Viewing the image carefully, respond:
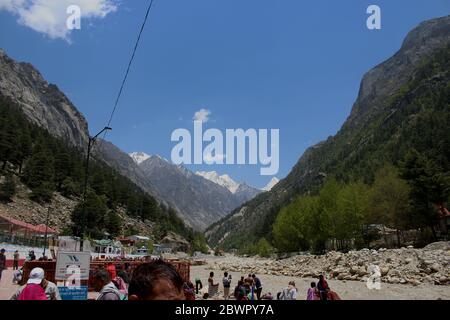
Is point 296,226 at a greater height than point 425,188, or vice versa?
point 425,188

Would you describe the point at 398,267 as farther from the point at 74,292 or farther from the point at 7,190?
the point at 7,190

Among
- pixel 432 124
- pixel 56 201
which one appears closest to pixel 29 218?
pixel 56 201

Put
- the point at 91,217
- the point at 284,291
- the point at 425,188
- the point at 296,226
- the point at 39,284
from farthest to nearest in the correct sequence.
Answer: the point at 91,217 < the point at 296,226 < the point at 425,188 < the point at 284,291 < the point at 39,284

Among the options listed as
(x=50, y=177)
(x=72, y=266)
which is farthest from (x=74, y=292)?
(x=50, y=177)

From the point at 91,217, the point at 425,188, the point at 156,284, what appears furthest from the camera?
the point at 91,217

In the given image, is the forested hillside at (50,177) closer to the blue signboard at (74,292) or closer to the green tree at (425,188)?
the green tree at (425,188)

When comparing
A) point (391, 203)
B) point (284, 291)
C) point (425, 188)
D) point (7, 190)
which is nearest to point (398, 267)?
point (425, 188)

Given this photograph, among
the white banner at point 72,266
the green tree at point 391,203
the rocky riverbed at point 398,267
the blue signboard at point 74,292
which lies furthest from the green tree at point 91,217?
the blue signboard at point 74,292

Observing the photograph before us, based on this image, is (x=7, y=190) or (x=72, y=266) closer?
(x=72, y=266)

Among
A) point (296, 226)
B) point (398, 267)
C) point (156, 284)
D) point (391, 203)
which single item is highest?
point (391, 203)

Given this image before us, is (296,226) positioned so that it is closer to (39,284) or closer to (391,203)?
(391,203)

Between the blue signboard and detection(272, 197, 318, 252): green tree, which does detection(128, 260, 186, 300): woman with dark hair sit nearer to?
the blue signboard
